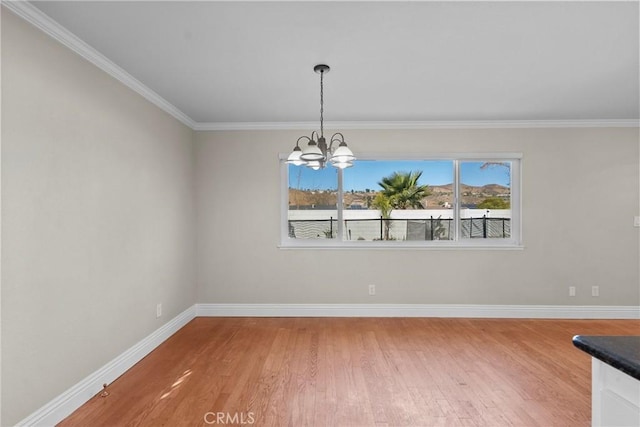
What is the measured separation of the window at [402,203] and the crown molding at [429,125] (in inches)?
16.6

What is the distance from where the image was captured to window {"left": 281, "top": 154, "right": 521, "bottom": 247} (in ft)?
14.2

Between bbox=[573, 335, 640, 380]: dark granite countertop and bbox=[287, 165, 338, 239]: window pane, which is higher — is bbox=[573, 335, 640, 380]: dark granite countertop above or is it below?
below

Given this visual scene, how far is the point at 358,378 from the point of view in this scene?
2.65 metres

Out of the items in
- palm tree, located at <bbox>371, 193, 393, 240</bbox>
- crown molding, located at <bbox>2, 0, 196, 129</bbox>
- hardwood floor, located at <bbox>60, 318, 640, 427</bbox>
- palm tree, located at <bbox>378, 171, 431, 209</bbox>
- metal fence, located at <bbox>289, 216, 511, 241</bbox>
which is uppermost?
crown molding, located at <bbox>2, 0, 196, 129</bbox>

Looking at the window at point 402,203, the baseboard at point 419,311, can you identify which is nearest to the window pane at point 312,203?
the window at point 402,203

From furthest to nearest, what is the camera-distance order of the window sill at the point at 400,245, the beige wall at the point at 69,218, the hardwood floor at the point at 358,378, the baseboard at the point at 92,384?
the window sill at the point at 400,245
the hardwood floor at the point at 358,378
the baseboard at the point at 92,384
the beige wall at the point at 69,218

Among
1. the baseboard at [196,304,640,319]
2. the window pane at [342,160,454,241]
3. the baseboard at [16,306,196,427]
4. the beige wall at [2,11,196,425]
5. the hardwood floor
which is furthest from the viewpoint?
the window pane at [342,160,454,241]

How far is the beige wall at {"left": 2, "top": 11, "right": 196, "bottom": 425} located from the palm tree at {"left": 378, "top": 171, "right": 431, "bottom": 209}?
2746 millimetres

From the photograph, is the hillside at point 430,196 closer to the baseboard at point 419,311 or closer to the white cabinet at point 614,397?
the baseboard at point 419,311

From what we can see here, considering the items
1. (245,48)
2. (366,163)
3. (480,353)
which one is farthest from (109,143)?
(480,353)

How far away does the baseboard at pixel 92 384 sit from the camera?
2.01m

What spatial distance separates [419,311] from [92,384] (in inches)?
135

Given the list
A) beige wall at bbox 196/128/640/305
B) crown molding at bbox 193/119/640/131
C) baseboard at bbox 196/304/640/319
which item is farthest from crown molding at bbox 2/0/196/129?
baseboard at bbox 196/304/640/319

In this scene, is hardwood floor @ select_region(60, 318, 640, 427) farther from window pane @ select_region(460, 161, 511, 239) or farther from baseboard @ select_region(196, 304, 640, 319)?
window pane @ select_region(460, 161, 511, 239)
